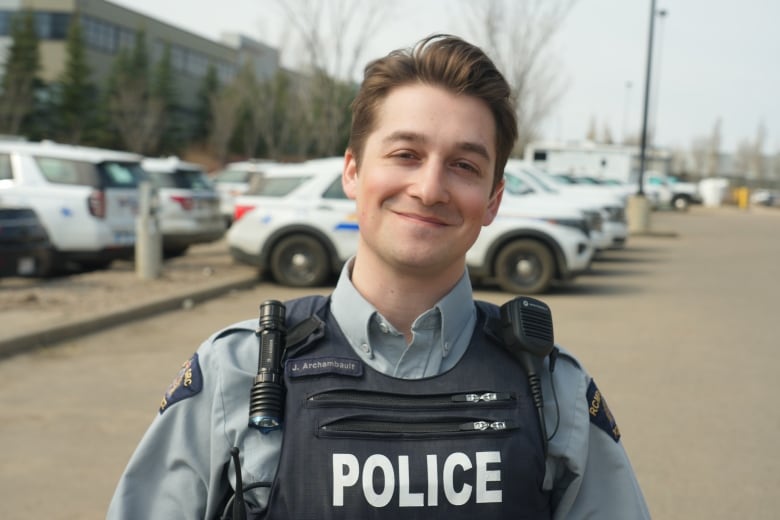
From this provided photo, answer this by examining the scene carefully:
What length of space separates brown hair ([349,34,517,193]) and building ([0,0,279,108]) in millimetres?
50178

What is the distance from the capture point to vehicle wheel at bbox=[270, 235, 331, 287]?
12.0 meters

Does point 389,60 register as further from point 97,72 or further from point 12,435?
point 97,72

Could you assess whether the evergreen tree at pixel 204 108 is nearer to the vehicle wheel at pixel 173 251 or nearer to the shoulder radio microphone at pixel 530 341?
the vehicle wheel at pixel 173 251

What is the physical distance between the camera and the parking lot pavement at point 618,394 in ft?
15.2

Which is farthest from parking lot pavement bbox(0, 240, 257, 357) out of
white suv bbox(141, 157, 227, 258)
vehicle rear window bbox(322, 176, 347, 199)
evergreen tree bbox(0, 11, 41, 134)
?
evergreen tree bbox(0, 11, 41, 134)

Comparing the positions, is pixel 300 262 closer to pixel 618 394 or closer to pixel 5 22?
pixel 618 394

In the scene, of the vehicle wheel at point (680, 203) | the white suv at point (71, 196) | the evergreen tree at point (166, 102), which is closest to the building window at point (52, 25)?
the evergreen tree at point (166, 102)

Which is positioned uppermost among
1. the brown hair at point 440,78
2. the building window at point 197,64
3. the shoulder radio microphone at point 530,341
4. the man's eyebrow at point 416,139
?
the building window at point 197,64

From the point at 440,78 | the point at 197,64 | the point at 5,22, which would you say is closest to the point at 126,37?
the point at 5,22

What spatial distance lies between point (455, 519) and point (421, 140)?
733 millimetres

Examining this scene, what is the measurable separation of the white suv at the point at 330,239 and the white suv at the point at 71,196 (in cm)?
157

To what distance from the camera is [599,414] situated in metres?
1.91

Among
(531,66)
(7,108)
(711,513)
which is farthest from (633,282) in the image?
(7,108)

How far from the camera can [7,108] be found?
4612 centimetres
